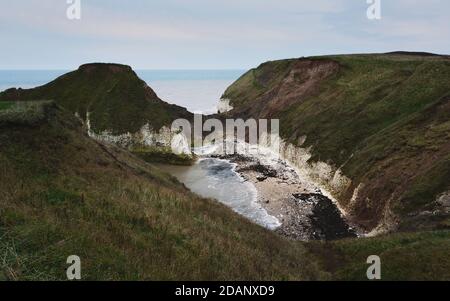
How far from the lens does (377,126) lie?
149 feet

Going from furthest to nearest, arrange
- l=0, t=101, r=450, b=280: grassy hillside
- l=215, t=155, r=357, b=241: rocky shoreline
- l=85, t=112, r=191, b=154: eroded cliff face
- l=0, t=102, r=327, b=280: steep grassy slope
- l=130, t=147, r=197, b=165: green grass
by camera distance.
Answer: l=85, t=112, r=191, b=154: eroded cliff face < l=130, t=147, r=197, b=165: green grass < l=215, t=155, r=357, b=241: rocky shoreline < l=0, t=101, r=450, b=280: grassy hillside < l=0, t=102, r=327, b=280: steep grassy slope

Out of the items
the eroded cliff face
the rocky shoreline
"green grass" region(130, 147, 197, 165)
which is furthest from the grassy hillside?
the eroded cliff face

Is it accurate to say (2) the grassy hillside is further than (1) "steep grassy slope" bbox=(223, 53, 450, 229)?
Answer: No

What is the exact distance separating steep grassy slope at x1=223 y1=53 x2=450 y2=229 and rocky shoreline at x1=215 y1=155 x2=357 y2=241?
6.54 feet

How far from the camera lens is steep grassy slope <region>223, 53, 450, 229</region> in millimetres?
29903

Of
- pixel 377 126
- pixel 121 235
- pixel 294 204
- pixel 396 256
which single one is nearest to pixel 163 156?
pixel 294 204

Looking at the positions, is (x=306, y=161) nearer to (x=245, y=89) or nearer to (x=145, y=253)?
(x=145, y=253)

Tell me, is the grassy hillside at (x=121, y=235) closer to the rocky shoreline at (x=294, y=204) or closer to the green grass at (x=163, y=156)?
the rocky shoreline at (x=294, y=204)

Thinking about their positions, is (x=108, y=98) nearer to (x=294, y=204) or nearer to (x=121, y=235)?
(x=294, y=204)

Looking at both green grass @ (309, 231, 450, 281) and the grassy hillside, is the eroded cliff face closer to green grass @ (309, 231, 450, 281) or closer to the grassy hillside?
the grassy hillside

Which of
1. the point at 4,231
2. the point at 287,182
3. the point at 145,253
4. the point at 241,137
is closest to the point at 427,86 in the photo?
the point at 287,182

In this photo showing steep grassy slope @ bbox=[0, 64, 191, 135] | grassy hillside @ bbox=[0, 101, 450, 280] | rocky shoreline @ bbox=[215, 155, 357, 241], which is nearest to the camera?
grassy hillside @ bbox=[0, 101, 450, 280]

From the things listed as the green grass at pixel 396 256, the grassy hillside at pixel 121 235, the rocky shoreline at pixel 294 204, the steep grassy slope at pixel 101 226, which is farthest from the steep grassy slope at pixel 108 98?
the green grass at pixel 396 256

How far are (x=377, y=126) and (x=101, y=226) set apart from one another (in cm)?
3821
